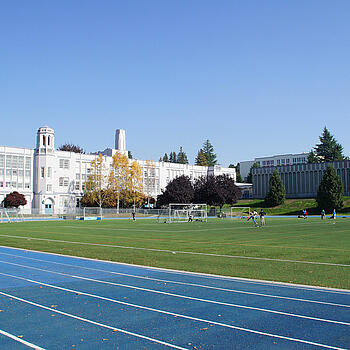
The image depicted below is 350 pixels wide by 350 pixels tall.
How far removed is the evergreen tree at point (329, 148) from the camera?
128 meters

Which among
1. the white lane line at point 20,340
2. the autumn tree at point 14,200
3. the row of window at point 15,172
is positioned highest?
the row of window at point 15,172

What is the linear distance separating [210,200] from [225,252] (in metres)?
75.7

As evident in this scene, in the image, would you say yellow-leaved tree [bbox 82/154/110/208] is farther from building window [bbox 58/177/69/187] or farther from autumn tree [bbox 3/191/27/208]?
autumn tree [bbox 3/191/27/208]

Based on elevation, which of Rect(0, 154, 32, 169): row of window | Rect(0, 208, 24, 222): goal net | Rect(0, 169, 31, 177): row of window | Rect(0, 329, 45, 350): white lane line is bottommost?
Rect(0, 329, 45, 350): white lane line

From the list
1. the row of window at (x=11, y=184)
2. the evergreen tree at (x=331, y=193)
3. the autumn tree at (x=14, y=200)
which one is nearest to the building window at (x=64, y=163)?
the row of window at (x=11, y=184)

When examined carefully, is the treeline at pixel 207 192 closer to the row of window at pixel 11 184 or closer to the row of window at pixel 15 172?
the row of window at pixel 15 172

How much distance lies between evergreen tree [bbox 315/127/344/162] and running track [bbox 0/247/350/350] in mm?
124504

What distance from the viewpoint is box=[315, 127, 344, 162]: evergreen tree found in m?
128

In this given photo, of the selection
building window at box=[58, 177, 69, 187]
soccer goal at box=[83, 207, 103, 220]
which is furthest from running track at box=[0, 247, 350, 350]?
building window at box=[58, 177, 69, 187]

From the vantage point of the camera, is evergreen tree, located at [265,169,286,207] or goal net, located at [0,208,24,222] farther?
evergreen tree, located at [265,169,286,207]

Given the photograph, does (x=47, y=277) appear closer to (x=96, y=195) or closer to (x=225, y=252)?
(x=225, y=252)

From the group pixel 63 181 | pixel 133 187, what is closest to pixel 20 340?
pixel 133 187

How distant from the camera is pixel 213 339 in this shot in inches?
274

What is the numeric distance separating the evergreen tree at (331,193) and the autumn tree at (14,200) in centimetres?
5994
